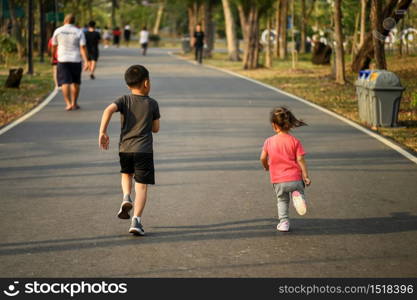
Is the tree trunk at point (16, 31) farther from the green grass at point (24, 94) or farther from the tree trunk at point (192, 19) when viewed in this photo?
the tree trunk at point (192, 19)

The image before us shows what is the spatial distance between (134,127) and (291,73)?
26.1 metres

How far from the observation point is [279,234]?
311 inches

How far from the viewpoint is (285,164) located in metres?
8.00

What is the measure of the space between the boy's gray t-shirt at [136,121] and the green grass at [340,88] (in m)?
6.73

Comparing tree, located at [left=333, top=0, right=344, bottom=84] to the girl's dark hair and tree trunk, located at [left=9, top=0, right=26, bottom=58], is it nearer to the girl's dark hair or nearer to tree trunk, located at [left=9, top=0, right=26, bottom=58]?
tree trunk, located at [left=9, top=0, right=26, bottom=58]

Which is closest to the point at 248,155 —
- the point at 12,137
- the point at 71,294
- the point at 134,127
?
the point at 12,137

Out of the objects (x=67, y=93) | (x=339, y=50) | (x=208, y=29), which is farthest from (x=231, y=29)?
(x=67, y=93)

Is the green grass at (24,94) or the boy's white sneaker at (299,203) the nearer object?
the boy's white sneaker at (299,203)

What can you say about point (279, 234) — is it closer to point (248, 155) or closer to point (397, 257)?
point (397, 257)

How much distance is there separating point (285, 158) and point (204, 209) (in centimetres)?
133

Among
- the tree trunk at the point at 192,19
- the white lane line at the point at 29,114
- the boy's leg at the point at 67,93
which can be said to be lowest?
the white lane line at the point at 29,114

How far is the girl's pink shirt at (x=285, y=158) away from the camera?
26.1ft

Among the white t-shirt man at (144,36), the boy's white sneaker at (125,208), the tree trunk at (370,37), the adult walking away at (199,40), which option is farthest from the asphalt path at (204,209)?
the white t-shirt man at (144,36)

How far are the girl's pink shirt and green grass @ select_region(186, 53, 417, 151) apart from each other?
20.0 feet
